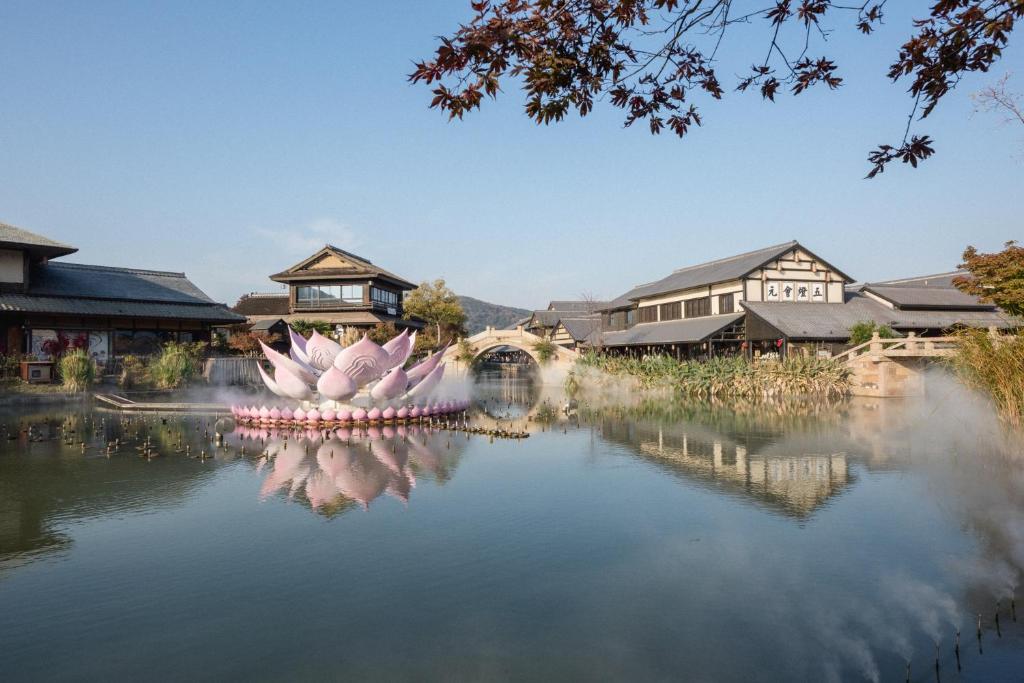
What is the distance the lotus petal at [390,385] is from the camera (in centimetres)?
1891

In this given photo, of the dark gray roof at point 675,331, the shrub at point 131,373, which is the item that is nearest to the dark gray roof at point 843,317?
the dark gray roof at point 675,331

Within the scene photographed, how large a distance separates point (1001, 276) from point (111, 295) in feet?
132

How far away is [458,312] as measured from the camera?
194 ft

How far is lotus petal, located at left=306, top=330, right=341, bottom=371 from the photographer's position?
747 inches

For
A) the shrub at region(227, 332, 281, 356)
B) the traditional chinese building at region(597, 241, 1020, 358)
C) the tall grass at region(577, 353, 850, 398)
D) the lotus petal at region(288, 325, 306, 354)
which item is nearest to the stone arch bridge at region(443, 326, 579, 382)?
the traditional chinese building at region(597, 241, 1020, 358)

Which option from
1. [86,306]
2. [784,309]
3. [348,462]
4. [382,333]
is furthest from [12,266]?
[784,309]

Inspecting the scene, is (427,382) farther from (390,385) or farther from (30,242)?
(30,242)

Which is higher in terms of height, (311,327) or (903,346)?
(311,327)

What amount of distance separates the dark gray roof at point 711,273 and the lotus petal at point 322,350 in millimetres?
26354

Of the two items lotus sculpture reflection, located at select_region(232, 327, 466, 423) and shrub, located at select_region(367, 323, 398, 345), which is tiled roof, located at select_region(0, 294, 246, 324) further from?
lotus sculpture reflection, located at select_region(232, 327, 466, 423)

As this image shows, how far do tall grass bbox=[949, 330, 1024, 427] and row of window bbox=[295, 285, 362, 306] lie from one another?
126ft

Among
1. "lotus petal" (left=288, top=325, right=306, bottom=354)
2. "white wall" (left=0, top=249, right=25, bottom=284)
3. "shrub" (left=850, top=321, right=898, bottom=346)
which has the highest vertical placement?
"white wall" (left=0, top=249, right=25, bottom=284)

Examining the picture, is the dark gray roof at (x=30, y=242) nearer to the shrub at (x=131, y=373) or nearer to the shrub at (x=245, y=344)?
the shrub at (x=131, y=373)

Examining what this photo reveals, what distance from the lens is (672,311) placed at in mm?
45375
